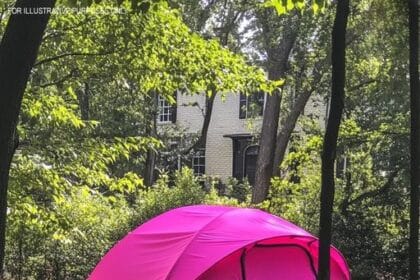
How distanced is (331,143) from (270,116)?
14562 mm

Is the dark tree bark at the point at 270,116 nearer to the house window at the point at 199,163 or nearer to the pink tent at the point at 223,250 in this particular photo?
the pink tent at the point at 223,250

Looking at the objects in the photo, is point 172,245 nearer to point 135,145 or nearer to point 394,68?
point 135,145

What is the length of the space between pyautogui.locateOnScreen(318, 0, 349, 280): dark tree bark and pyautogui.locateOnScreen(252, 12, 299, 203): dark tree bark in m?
13.6

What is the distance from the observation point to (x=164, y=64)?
7238 mm

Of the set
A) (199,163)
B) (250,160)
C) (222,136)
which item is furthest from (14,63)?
(199,163)

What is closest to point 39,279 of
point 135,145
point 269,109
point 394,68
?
point 135,145

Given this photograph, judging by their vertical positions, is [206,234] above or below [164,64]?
below

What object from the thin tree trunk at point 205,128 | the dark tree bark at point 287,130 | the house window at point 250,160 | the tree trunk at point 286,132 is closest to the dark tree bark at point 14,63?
the dark tree bark at point 287,130

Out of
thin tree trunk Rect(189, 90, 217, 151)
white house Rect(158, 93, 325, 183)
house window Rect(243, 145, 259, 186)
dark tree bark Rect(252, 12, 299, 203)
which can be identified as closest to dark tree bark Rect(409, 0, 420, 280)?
dark tree bark Rect(252, 12, 299, 203)

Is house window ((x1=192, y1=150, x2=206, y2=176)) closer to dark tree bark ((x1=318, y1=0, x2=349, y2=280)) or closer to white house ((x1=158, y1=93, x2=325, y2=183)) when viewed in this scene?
white house ((x1=158, y1=93, x2=325, y2=183))

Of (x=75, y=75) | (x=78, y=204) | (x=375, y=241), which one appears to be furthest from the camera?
(x=375, y=241)

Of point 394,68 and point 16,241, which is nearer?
point 394,68

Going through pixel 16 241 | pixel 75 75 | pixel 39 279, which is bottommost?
pixel 39 279

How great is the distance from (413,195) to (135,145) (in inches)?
189
